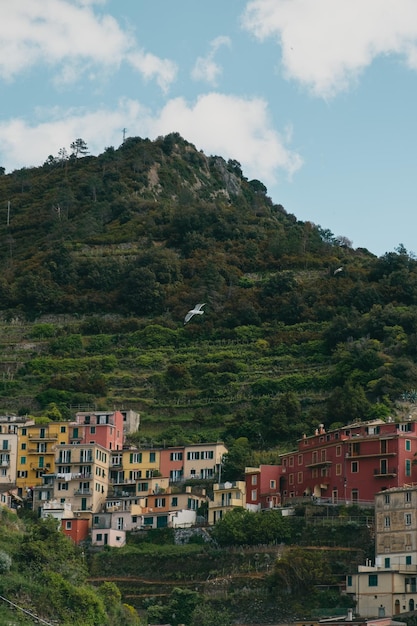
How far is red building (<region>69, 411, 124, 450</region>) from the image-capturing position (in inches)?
3740

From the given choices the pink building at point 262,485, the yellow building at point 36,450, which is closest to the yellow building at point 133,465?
the yellow building at point 36,450

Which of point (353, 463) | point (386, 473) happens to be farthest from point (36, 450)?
point (386, 473)

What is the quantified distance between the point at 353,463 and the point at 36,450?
823 inches

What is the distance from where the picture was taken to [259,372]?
360 feet

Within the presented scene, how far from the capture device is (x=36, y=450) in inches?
3730

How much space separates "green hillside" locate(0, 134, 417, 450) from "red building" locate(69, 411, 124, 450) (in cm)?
280

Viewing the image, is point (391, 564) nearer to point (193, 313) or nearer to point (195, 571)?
point (195, 571)

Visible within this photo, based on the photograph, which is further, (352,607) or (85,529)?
(85,529)

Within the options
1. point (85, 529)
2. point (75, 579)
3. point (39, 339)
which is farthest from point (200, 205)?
point (75, 579)

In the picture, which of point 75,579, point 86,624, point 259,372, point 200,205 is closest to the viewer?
point 86,624

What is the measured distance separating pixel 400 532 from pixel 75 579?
55.8ft

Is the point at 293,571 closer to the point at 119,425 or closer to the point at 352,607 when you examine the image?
the point at 352,607

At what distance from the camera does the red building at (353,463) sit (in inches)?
3329

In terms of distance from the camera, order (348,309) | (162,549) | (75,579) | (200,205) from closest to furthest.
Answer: (75,579) → (162,549) → (348,309) → (200,205)
